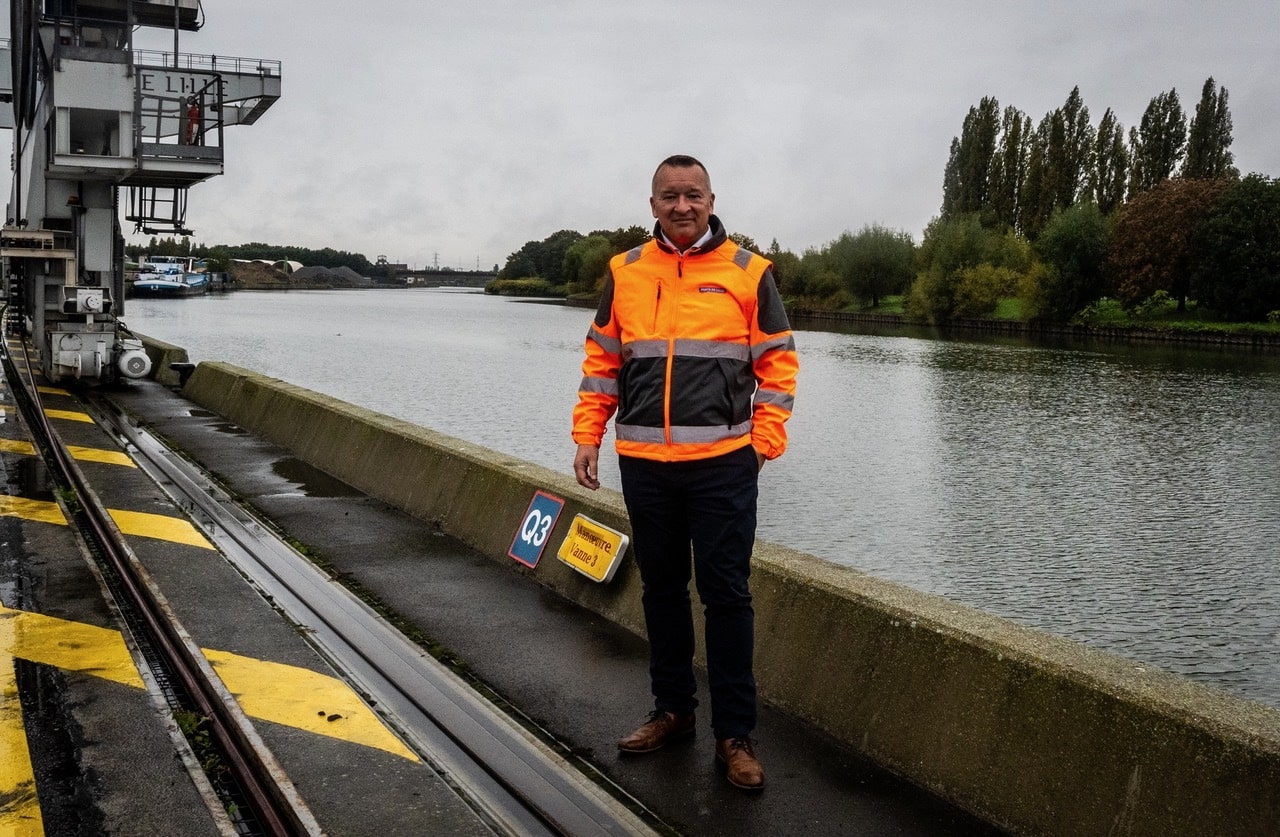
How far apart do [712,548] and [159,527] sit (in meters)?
5.38

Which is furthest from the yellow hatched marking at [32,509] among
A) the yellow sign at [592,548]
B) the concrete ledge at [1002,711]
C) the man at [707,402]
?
the man at [707,402]

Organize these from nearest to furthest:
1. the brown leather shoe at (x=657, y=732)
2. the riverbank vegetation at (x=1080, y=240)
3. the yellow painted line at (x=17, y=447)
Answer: the brown leather shoe at (x=657, y=732) < the yellow painted line at (x=17, y=447) < the riverbank vegetation at (x=1080, y=240)

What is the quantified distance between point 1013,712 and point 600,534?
2891 millimetres

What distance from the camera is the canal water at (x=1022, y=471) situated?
13195 millimetres

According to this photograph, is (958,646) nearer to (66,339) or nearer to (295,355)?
(66,339)

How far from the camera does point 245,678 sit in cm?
528

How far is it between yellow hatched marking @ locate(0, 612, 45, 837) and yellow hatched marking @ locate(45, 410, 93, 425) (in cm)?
960

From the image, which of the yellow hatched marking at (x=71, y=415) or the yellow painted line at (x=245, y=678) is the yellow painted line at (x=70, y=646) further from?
the yellow hatched marking at (x=71, y=415)

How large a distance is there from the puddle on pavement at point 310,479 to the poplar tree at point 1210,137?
83.0m

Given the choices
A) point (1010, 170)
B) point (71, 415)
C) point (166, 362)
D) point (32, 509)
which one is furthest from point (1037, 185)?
point (32, 509)

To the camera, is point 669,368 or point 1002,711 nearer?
point 1002,711

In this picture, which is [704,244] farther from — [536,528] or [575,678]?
[536,528]

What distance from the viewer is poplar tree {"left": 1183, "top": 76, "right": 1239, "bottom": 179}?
268ft

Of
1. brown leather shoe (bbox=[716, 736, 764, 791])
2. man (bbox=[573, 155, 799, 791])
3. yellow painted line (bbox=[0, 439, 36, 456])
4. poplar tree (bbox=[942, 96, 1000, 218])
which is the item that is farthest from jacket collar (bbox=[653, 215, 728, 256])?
poplar tree (bbox=[942, 96, 1000, 218])
